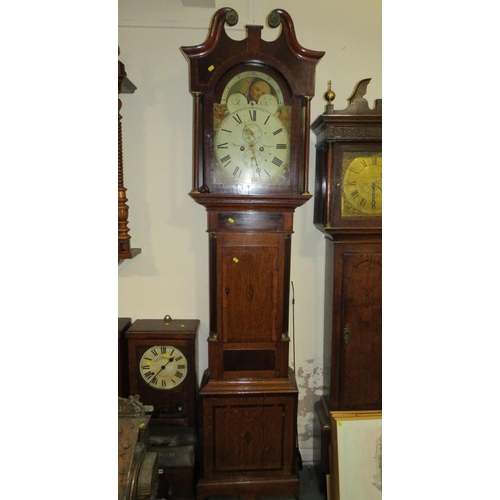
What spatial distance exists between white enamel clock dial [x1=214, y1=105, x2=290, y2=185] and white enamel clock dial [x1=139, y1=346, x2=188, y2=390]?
959 millimetres

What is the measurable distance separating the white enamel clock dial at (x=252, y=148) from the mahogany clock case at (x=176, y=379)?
880mm

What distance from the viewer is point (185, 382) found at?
219 cm

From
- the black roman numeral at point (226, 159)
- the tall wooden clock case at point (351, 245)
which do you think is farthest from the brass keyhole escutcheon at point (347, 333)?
the black roman numeral at point (226, 159)

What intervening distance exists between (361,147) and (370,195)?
24 centimetres

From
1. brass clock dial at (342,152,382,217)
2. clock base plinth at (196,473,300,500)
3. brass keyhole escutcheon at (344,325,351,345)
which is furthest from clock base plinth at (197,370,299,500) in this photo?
brass clock dial at (342,152,382,217)

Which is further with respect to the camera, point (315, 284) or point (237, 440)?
point (315, 284)

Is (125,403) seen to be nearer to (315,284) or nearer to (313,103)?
(315,284)

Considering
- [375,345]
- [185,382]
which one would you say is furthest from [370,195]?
[185,382]

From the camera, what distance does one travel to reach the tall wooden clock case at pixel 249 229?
187 cm

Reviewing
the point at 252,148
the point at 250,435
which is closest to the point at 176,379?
the point at 250,435

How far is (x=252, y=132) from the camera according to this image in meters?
1.93

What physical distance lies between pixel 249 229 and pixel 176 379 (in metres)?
0.90

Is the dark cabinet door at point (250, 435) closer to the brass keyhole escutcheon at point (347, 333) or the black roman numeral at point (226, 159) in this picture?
the brass keyhole escutcheon at point (347, 333)

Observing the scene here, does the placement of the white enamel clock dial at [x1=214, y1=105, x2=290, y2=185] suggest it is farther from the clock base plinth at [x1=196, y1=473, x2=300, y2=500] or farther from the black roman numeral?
the clock base plinth at [x1=196, y1=473, x2=300, y2=500]
